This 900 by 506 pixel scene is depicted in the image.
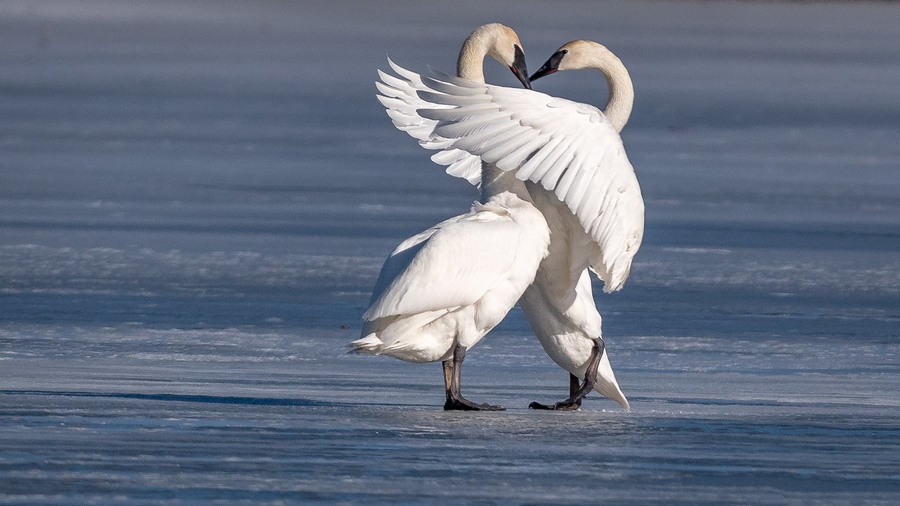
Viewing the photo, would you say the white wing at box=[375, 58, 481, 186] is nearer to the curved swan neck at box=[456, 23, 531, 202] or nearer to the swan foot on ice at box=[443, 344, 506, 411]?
the curved swan neck at box=[456, 23, 531, 202]

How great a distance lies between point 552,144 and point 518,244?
451mm

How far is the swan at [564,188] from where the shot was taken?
7980 mm

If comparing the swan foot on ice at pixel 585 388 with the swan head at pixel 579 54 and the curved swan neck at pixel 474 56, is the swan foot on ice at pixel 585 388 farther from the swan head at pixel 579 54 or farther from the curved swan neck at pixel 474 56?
the swan head at pixel 579 54

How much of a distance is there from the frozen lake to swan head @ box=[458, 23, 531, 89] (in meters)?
1.37

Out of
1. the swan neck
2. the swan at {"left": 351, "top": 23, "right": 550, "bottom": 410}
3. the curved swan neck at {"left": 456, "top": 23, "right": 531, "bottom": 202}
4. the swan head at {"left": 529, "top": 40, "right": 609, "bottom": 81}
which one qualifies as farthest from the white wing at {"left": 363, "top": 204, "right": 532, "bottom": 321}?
the swan head at {"left": 529, "top": 40, "right": 609, "bottom": 81}

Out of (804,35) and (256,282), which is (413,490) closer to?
(256,282)

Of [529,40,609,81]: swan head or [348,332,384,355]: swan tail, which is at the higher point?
[529,40,609,81]: swan head

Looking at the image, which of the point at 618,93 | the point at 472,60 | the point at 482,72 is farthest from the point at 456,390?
the point at 618,93

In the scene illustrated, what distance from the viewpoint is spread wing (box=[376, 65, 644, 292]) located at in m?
7.96

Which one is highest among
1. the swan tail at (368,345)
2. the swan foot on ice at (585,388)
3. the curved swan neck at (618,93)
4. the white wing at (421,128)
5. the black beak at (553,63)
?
the black beak at (553,63)

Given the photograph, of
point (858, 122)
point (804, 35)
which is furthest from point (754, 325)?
point (804, 35)

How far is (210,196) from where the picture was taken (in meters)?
14.2

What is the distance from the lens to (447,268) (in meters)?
7.65

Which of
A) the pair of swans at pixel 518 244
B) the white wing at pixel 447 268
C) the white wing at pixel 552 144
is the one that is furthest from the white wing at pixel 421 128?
the white wing at pixel 447 268
